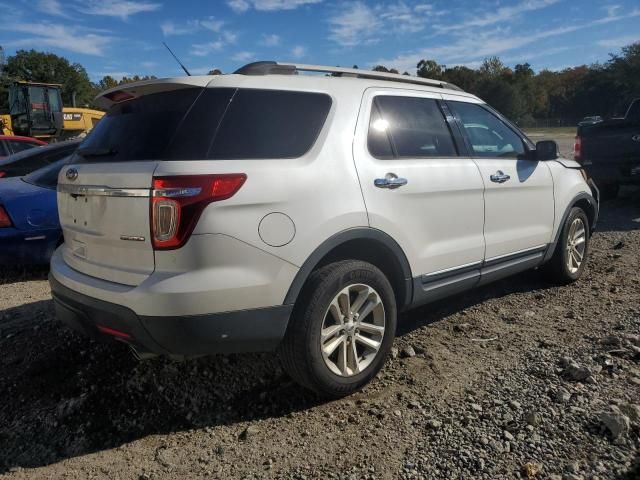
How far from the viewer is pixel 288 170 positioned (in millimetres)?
2723

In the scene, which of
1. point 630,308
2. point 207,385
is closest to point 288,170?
point 207,385

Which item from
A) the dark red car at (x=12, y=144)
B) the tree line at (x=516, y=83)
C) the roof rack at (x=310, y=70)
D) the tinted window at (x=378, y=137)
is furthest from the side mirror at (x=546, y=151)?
the tree line at (x=516, y=83)

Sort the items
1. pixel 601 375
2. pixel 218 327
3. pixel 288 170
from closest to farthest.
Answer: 1. pixel 218 327
2. pixel 288 170
3. pixel 601 375

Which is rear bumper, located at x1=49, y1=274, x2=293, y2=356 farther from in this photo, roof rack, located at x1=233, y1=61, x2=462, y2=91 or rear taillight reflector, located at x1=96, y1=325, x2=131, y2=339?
roof rack, located at x1=233, y1=61, x2=462, y2=91

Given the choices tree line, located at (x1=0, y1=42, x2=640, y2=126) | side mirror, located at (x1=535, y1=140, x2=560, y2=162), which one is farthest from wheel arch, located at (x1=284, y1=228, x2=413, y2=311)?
tree line, located at (x1=0, y1=42, x2=640, y2=126)

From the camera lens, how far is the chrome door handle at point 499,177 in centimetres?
397

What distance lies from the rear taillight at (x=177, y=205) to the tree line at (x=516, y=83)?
219 feet

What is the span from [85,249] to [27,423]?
105 centimetres

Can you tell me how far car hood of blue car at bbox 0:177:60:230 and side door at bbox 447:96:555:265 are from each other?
405 cm

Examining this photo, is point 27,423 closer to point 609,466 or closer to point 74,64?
point 609,466

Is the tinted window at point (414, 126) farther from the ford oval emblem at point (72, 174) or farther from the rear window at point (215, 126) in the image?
the ford oval emblem at point (72, 174)

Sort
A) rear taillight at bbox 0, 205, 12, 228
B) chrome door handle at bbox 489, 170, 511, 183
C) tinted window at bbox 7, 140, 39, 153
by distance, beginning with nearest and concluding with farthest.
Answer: chrome door handle at bbox 489, 170, 511, 183
rear taillight at bbox 0, 205, 12, 228
tinted window at bbox 7, 140, 39, 153

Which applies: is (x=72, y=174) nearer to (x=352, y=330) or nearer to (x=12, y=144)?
(x=352, y=330)

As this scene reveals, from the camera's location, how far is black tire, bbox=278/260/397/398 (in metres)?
2.78
